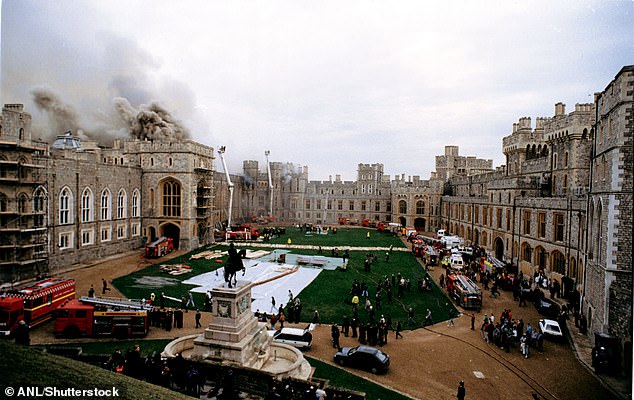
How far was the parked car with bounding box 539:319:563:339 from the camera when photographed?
16802mm

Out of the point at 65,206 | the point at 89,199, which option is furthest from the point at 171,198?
the point at 65,206

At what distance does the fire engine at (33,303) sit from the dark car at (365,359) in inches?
472

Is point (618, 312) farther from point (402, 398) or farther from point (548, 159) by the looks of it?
point (548, 159)

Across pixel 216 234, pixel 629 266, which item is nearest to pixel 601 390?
pixel 629 266

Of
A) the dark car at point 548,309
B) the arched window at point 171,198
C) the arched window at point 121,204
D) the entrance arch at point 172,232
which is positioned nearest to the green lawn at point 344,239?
the entrance arch at point 172,232

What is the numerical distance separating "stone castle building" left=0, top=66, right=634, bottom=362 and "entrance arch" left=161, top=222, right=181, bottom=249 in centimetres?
11

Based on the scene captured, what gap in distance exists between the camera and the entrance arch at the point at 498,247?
118 ft

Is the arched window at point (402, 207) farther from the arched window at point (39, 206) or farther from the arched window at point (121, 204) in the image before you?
the arched window at point (39, 206)

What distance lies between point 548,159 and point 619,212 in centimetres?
2437

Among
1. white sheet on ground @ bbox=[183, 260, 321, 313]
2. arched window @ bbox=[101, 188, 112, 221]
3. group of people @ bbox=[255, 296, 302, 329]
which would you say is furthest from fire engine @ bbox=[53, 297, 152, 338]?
arched window @ bbox=[101, 188, 112, 221]

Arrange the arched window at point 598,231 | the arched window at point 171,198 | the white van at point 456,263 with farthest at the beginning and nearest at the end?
the arched window at point 171,198 < the white van at point 456,263 < the arched window at point 598,231

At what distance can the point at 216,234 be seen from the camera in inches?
1822

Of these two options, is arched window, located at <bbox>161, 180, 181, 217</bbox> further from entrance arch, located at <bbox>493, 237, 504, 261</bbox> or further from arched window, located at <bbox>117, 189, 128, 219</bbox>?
entrance arch, located at <bbox>493, 237, 504, 261</bbox>

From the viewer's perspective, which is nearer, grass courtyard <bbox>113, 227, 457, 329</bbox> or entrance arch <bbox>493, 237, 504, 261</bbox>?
grass courtyard <bbox>113, 227, 457, 329</bbox>
